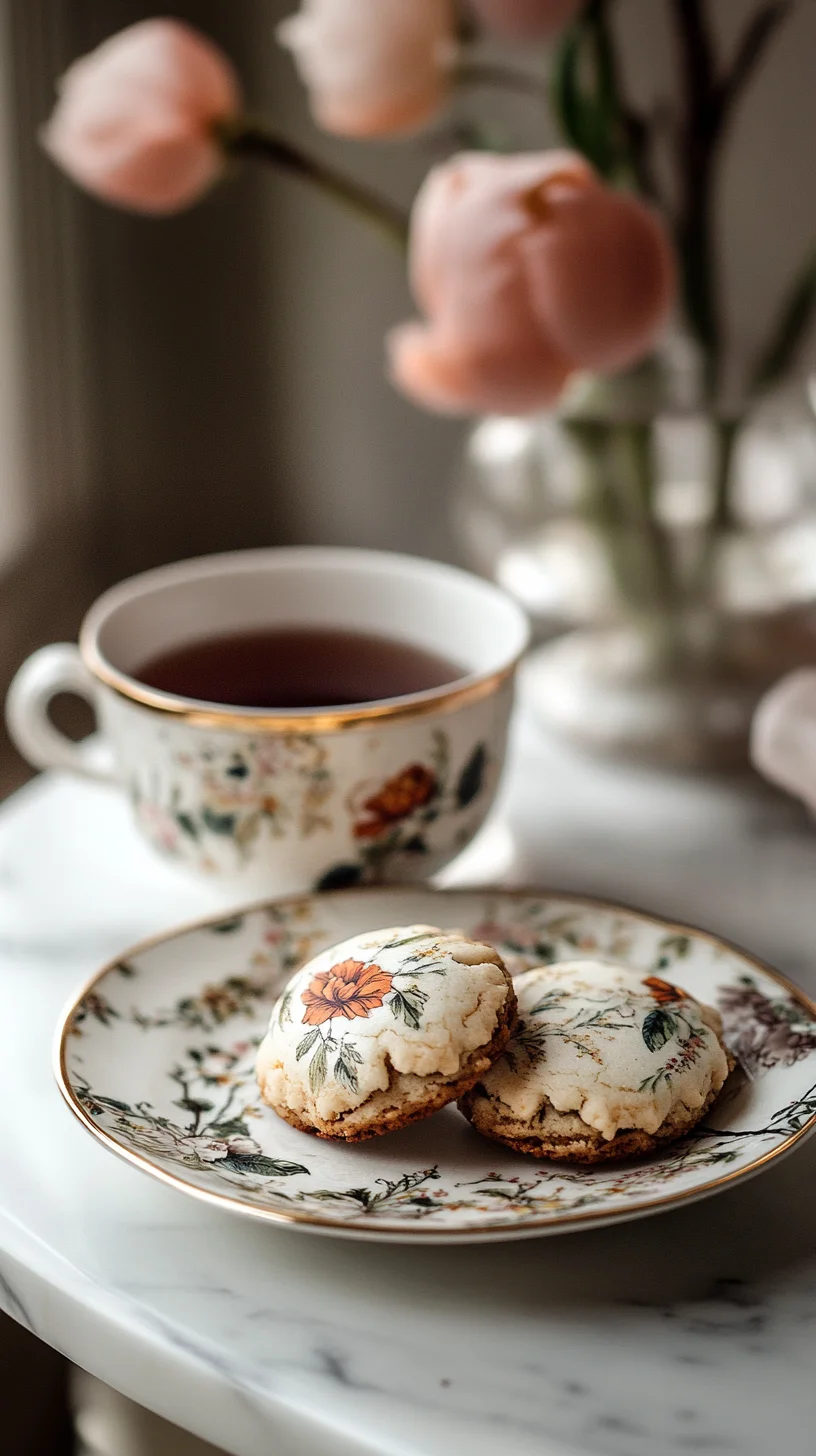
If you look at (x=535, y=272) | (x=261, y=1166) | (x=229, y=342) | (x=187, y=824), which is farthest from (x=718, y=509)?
(x=229, y=342)

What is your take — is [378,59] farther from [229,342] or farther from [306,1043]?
[229,342]

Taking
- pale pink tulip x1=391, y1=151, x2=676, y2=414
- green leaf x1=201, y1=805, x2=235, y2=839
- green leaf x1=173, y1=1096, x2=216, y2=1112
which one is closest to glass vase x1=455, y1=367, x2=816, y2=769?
pale pink tulip x1=391, y1=151, x2=676, y2=414

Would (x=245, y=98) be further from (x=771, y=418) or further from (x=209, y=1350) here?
(x=209, y=1350)

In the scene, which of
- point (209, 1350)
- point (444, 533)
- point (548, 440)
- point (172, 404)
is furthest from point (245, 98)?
point (209, 1350)

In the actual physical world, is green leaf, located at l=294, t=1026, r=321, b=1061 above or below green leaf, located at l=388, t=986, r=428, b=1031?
below

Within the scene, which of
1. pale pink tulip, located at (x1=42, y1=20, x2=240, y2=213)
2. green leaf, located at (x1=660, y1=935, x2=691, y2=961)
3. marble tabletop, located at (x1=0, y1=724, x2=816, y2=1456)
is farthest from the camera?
pale pink tulip, located at (x1=42, y1=20, x2=240, y2=213)

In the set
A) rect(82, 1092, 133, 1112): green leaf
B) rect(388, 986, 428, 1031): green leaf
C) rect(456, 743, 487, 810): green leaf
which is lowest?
rect(456, 743, 487, 810): green leaf

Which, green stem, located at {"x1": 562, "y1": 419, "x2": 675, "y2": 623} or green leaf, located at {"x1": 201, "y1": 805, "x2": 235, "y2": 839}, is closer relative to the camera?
green leaf, located at {"x1": 201, "y1": 805, "x2": 235, "y2": 839}

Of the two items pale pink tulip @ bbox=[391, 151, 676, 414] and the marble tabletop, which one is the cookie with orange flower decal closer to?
the marble tabletop
